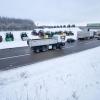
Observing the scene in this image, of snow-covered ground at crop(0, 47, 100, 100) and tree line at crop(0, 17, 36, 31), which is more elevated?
tree line at crop(0, 17, 36, 31)

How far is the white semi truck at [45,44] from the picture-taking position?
79.4 ft

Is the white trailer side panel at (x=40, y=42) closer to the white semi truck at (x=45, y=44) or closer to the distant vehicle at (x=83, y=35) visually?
the white semi truck at (x=45, y=44)

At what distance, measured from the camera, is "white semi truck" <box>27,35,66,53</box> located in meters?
24.2

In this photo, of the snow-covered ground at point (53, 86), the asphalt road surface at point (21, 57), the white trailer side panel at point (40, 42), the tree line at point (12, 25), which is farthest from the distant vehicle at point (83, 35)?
the tree line at point (12, 25)

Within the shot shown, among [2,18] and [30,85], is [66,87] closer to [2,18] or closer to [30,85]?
[30,85]

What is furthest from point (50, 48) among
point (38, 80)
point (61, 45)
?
point (38, 80)

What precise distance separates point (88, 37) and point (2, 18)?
69332 mm

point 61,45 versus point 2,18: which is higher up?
point 2,18

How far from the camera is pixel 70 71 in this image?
13.0m

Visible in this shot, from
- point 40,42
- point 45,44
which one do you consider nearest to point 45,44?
point 45,44

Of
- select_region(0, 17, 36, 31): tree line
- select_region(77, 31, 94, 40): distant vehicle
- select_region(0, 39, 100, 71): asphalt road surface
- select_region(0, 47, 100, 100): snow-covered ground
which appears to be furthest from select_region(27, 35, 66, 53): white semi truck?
select_region(0, 17, 36, 31): tree line

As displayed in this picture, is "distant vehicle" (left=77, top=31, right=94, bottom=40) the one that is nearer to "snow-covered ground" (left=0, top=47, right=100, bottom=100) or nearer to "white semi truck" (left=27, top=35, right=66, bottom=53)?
"white semi truck" (left=27, top=35, right=66, bottom=53)

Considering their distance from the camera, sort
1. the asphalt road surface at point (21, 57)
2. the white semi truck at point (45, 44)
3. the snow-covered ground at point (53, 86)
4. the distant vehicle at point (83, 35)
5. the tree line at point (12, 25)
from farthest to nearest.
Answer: the tree line at point (12, 25) < the distant vehicle at point (83, 35) < the white semi truck at point (45, 44) < the asphalt road surface at point (21, 57) < the snow-covered ground at point (53, 86)

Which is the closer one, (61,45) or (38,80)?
(38,80)
